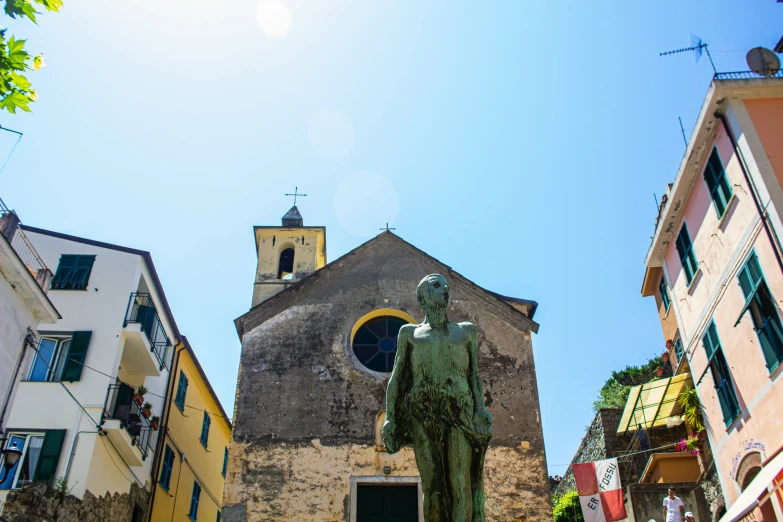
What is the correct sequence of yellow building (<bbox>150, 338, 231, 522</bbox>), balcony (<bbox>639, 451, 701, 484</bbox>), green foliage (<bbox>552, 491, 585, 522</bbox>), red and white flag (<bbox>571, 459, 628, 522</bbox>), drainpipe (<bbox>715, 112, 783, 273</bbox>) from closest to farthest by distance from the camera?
drainpipe (<bbox>715, 112, 783, 273</bbox>)
red and white flag (<bbox>571, 459, 628, 522</bbox>)
balcony (<bbox>639, 451, 701, 484</bbox>)
yellow building (<bbox>150, 338, 231, 522</bbox>)
green foliage (<bbox>552, 491, 585, 522</bbox>)

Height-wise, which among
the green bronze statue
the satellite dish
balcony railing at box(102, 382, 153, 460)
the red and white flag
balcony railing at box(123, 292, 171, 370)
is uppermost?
the satellite dish

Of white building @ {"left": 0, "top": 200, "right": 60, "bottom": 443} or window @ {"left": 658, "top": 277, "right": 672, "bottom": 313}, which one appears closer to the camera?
white building @ {"left": 0, "top": 200, "right": 60, "bottom": 443}

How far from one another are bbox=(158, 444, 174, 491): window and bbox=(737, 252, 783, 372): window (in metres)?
15.6

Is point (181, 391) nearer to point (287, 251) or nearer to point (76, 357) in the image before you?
point (76, 357)

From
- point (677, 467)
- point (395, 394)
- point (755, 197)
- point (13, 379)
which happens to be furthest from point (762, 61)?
point (13, 379)

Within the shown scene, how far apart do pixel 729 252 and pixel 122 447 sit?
586 inches

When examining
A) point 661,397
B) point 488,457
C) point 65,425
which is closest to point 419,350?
point 488,457

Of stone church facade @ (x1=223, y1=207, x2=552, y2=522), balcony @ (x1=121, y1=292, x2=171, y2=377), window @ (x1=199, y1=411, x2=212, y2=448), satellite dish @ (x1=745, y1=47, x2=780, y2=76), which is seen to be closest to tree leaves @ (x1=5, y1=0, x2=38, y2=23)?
stone church facade @ (x1=223, y1=207, x2=552, y2=522)

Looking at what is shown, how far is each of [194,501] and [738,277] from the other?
58.2 feet

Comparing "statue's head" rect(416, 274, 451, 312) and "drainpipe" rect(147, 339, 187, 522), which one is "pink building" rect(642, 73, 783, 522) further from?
"drainpipe" rect(147, 339, 187, 522)

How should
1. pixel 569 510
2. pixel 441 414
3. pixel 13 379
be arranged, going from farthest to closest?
pixel 569 510 → pixel 13 379 → pixel 441 414

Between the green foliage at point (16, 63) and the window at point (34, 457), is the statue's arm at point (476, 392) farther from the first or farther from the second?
the window at point (34, 457)

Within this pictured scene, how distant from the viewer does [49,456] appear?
15070 millimetres

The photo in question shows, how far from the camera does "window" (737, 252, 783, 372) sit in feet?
42.5
